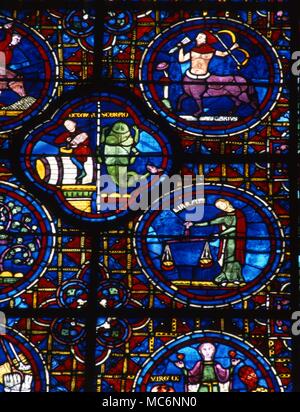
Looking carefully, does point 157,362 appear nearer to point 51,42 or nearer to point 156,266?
point 156,266

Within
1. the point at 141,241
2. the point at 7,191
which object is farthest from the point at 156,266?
the point at 7,191

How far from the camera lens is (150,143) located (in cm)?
1800

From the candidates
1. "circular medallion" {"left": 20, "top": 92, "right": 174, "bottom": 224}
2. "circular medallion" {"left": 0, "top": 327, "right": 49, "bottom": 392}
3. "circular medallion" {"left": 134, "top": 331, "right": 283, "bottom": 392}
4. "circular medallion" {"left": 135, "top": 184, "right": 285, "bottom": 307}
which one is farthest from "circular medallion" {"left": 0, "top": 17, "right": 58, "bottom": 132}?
"circular medallion" {"left": 134, "top": 331, "right": 283, "bottom": 392}

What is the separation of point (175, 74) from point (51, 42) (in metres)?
1.14

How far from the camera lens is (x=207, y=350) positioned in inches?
672

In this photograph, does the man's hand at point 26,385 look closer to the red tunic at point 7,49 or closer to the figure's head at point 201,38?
the red tunic at point 7,49

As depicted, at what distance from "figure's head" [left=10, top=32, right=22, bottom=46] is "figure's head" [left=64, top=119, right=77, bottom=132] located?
0.91 meters

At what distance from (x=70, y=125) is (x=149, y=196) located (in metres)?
0.98

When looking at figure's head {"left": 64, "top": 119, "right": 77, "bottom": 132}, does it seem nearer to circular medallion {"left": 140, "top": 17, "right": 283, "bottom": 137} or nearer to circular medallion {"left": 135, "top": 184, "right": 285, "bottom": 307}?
circular medallion {"left": 140, "top": 17, "right": 283, "bottom": 137}

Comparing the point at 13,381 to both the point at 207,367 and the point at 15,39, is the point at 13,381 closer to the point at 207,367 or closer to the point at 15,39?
the point at 207,367

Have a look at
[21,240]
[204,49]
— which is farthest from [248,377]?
[204,49]

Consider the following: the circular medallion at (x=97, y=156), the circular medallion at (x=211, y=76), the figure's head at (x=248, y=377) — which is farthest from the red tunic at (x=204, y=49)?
the figure's head at (x=248, y=377)

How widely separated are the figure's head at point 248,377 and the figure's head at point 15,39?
366 cm

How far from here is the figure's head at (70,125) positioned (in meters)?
18.0
